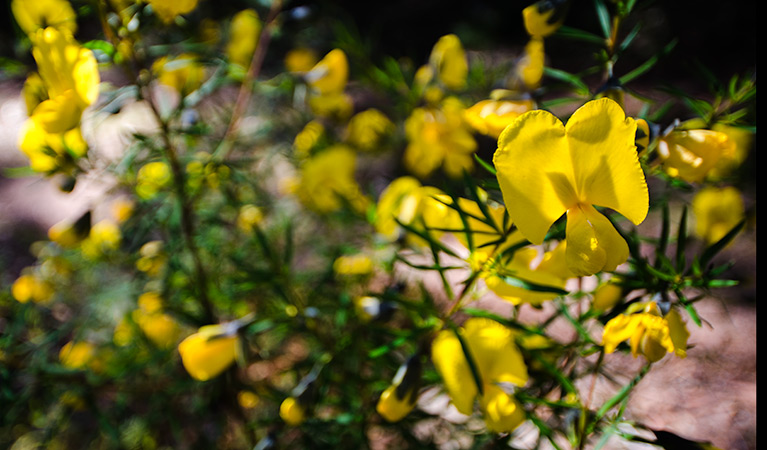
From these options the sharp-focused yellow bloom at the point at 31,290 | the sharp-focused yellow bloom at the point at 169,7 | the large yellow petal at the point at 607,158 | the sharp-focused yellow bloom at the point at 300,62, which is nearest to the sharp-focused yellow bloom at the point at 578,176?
the large yellow petal at the point at 607,158

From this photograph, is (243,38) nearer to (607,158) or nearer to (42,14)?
(42,14)

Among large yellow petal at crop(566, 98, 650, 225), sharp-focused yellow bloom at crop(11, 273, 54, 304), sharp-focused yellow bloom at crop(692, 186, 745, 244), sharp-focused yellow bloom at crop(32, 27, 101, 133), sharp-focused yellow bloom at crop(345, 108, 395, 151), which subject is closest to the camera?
large yellow petal at crop(566, 98, 650, 225)

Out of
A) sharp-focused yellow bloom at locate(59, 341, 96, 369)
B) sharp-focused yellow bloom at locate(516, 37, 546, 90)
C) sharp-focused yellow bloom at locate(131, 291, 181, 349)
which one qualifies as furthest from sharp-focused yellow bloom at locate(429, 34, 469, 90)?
sharp-focused yellow bloom at locate(59, 341, 96, 369)

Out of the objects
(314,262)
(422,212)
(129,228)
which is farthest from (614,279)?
(314,262)

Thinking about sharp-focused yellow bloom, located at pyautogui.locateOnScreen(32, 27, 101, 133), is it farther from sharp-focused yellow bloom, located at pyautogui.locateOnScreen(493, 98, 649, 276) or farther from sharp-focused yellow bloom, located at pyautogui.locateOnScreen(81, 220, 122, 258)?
sharp-focused yellow bloom, located at pyautogui.locateOnScreen(81, 220, 122, 258)

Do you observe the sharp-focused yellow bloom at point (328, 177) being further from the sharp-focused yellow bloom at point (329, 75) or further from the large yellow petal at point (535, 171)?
the large yellow petal at point (535, 171)

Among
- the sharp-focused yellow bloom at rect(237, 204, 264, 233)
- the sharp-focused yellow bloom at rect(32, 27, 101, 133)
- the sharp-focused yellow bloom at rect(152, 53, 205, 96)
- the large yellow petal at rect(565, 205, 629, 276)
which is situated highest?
the sharp-focused yellow bloom at rect(32, 27, 101, 133)
